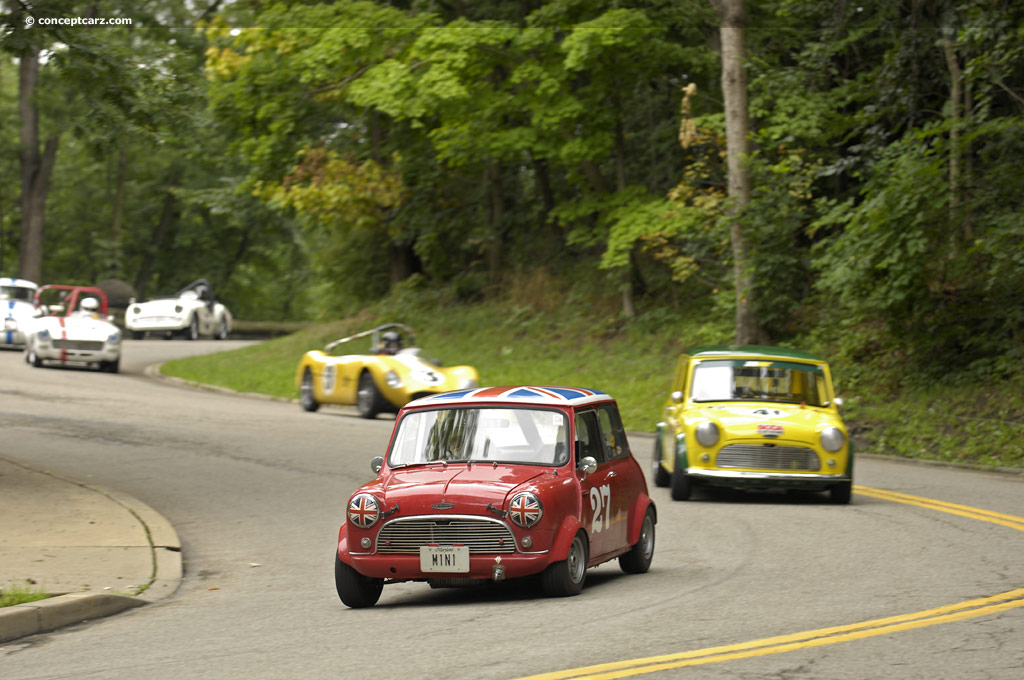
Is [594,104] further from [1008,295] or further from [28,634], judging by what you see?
[28,634]

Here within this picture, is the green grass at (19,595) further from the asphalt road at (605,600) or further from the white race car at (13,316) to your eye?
the white race car at (13,316)

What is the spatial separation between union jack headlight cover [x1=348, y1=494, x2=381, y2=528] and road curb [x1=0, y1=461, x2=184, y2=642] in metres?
1.74

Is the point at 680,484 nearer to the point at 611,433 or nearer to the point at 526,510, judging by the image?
the point at 611,433

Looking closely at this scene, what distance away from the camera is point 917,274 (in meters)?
20.7

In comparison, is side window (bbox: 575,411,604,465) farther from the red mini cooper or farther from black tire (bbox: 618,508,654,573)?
black tire (bbox: 618,508,654,573)

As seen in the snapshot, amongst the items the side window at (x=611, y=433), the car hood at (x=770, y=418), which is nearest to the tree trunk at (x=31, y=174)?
the car hood at (x=770, y=418)

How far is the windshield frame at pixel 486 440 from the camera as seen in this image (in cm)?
892

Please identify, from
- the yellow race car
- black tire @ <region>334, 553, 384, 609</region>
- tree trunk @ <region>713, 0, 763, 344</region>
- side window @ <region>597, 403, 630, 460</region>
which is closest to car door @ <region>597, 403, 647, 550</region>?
side window @ <region>597, 403, 630, 460</region>

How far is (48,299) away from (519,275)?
1155 inches

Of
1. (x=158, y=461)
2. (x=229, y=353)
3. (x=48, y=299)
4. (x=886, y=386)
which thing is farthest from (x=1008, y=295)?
(x=48, y=299)

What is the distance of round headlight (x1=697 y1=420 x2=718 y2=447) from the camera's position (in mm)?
13812

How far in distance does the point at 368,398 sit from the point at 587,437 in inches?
556

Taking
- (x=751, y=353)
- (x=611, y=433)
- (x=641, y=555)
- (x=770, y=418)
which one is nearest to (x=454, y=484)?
(x=611, y=433)

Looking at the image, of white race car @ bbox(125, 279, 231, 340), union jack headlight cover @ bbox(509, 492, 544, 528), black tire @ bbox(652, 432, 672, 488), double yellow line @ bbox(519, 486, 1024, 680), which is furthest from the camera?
white race car @ bbox(125, 279, 231, 340)
